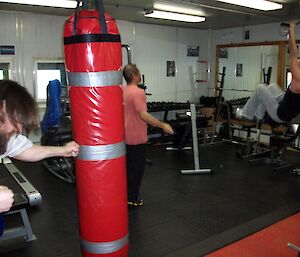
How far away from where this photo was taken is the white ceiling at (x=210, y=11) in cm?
539

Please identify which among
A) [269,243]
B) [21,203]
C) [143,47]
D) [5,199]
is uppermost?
[143,47]

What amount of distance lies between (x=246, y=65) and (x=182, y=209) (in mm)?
5480

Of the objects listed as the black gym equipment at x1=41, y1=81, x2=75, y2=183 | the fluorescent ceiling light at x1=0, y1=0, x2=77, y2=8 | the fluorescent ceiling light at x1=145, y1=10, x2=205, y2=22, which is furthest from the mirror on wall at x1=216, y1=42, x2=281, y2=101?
the black gym equipment at x1=41, y1=81, x2=75, y2=183

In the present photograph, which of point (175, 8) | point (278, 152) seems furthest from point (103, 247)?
point (175, 8)

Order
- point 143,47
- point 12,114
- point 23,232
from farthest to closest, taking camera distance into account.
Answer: point 143,47 < point 23,232 < point 12,114

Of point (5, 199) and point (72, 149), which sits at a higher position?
point (72, 149)

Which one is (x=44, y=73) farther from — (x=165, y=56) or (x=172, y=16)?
(x=165, y=56)

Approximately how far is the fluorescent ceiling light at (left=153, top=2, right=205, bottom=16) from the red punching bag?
157 inches

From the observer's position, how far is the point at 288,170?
515cm

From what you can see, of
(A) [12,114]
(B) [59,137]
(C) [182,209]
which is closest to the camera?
(A) [12,114]

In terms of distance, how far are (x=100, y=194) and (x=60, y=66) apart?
5.40m

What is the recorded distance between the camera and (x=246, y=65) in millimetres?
8125

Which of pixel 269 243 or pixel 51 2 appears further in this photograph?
pixel 51 2

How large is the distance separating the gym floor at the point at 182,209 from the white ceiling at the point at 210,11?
271cm
